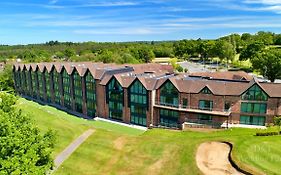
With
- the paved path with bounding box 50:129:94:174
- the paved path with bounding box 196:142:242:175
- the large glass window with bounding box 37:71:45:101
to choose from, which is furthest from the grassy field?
the large glass window with bounding box 37:71:45:101

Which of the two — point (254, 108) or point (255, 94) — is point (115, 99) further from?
point (255, 94)

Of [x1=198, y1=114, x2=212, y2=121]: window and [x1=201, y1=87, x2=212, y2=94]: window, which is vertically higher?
[x1=201, y1=87, x2=212, y2=94]: window

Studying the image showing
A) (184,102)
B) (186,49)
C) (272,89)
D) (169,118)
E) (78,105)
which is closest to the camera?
(272,89)

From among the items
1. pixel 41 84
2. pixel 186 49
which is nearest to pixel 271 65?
pixel 41 84

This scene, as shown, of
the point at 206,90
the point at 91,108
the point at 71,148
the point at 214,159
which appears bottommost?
the point at 71,148

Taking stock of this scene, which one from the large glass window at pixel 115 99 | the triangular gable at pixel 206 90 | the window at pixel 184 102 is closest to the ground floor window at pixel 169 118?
the window at pixel 184 102

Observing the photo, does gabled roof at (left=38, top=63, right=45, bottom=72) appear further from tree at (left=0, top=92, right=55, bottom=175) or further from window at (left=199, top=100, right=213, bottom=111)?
tree at (left=0, top=92, right=55, bottom=175)
